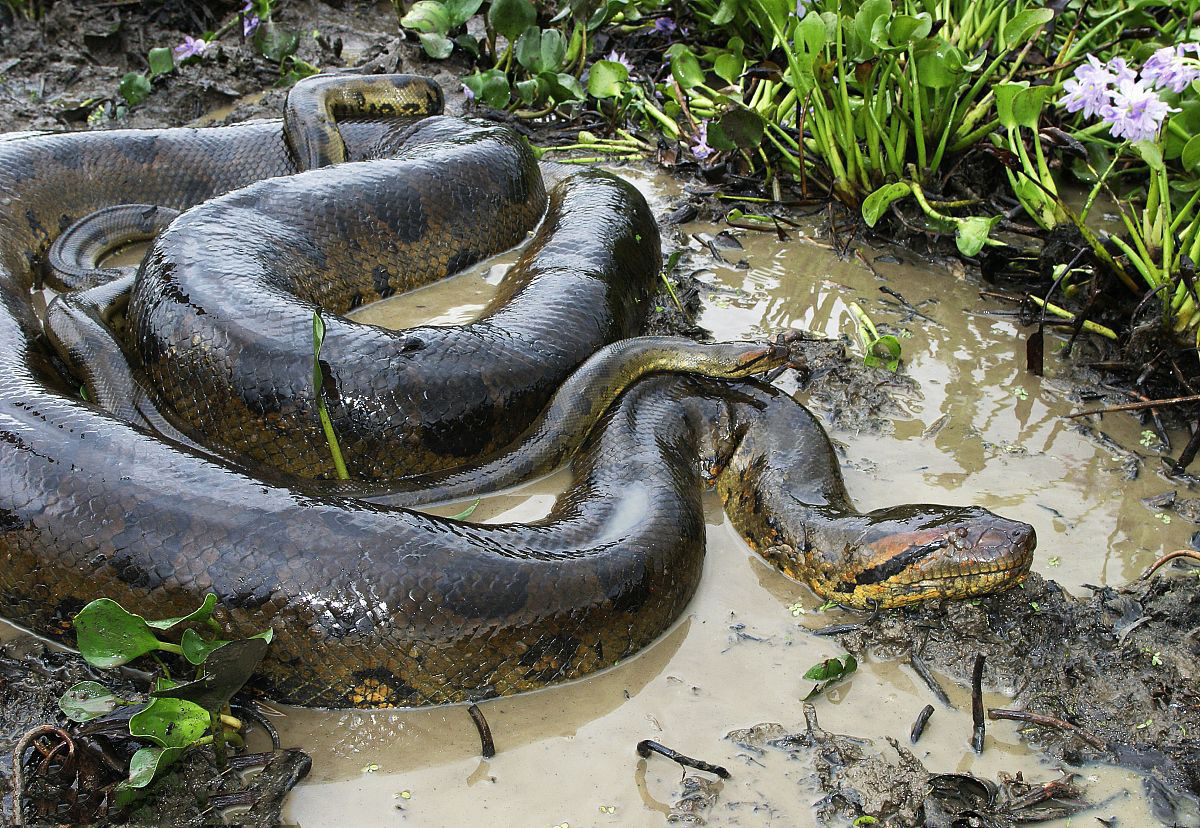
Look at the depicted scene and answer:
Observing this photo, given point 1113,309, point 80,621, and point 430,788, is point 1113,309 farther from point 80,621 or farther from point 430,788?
point 80,621

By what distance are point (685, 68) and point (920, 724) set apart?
5250 millimetres

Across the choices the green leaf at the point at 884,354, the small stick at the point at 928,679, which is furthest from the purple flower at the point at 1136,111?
the small stick at the point at 928,679

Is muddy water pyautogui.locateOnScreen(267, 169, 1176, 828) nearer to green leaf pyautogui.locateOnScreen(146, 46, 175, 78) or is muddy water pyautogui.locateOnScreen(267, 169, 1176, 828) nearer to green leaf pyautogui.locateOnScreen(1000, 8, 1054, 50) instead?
green leaf pyautogui.locateOnScreen(1000, 8, 1054, 50)

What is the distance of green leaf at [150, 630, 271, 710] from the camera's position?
10.7 ft

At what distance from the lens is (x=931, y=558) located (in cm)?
425

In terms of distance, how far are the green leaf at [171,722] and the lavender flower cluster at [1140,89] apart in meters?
4.84

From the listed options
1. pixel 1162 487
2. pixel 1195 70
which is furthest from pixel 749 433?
pixel 1195 70

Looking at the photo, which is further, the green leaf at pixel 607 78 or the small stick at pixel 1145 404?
the green leaf at pixel 607 78

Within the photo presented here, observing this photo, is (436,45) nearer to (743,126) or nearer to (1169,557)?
(743,126)

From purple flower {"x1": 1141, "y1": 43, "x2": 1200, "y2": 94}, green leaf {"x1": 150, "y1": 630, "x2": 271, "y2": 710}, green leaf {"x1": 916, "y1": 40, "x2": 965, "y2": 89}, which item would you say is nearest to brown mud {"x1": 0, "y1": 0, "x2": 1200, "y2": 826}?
green leaf {"x1": 150, "y1": 630, "x2": 271, "y2": 710}

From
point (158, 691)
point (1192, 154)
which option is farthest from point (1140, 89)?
point (158, 691)

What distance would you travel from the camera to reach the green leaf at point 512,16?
8.02 m

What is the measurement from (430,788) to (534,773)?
352 millimetres

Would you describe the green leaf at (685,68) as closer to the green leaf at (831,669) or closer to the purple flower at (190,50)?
the purple flower at (190,50)
